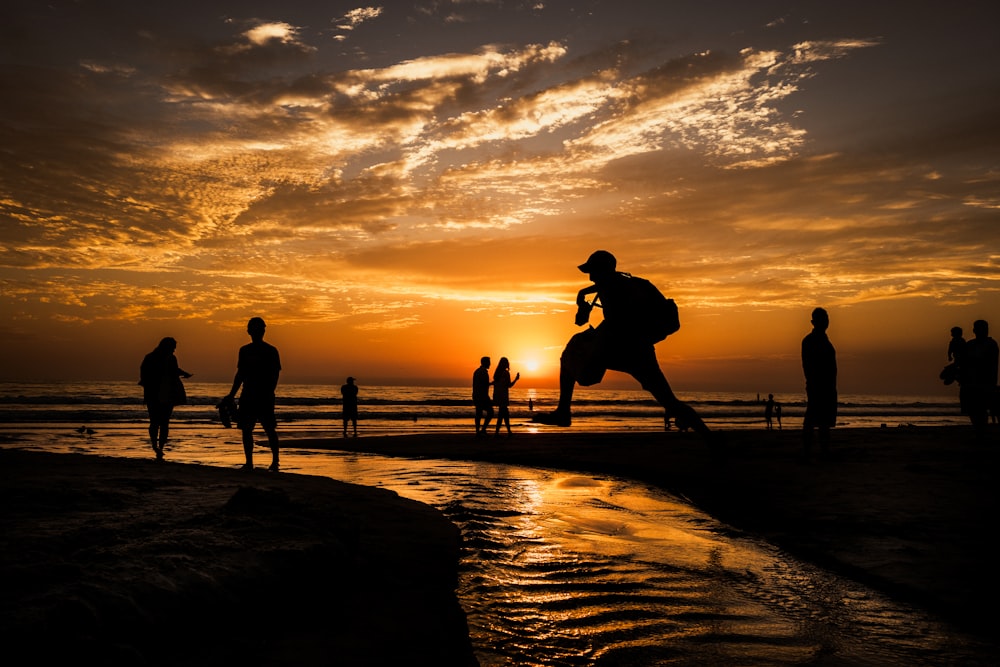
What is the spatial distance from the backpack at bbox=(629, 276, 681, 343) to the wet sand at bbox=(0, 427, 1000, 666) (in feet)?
6.21

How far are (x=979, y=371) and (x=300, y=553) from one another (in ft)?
43.3

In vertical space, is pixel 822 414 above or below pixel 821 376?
below

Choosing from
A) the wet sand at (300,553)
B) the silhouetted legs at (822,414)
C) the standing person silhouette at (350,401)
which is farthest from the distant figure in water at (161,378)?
the silhouetted legs at (822,414)

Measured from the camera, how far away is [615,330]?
6895 millimetres

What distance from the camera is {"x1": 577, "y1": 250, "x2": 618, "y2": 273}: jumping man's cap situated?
671 cm

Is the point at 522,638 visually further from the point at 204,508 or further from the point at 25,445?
the point at 25,445

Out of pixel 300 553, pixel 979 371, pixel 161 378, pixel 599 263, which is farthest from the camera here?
pixel 161 378

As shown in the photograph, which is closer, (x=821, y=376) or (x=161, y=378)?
(x=821, y=376)

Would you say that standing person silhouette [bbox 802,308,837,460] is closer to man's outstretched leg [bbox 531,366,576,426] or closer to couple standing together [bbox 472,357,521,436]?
man's outstretched leg [bbox 531,366,576,426]

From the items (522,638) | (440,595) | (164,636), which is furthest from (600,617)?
(164,636)

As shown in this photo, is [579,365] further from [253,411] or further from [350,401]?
[350,401]

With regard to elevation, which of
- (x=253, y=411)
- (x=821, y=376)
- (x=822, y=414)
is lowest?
(x=822, y=414)

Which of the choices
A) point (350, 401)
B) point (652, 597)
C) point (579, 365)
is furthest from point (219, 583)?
point (350, 401)

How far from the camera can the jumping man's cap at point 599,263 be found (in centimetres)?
671
